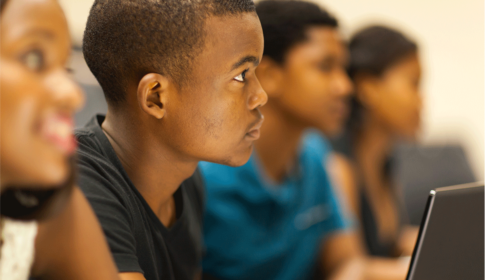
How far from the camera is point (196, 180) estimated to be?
79 cm

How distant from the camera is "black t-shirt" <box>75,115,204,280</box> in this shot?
479mm

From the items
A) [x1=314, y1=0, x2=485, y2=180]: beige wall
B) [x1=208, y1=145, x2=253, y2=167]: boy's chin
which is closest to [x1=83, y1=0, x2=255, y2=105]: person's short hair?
[x1=208, y1=145, x2=253, y2=167]: boy's chin

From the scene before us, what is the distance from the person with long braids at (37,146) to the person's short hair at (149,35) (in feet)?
0.58

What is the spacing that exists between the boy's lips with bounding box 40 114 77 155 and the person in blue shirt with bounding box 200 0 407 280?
686 millimetres

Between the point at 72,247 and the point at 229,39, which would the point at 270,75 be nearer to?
the point at 229,39

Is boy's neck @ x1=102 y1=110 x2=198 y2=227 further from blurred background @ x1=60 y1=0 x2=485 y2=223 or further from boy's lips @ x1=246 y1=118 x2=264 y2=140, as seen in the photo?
blurred background @ x1=60 y1=0 x2=485 y2=223

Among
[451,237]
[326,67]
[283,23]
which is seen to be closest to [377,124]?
[326,67]

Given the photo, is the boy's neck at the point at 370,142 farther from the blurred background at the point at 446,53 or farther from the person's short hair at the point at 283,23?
the blurred background at the point at 446,53

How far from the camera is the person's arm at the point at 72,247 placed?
1.24 ft

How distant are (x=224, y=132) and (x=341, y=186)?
2.86 ft

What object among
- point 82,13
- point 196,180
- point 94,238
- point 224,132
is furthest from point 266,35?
point 82,13

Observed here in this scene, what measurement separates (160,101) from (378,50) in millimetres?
1051

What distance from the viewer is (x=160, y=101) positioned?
1.82 ft

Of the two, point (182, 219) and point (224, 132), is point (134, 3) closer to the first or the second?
point (224, 132)
